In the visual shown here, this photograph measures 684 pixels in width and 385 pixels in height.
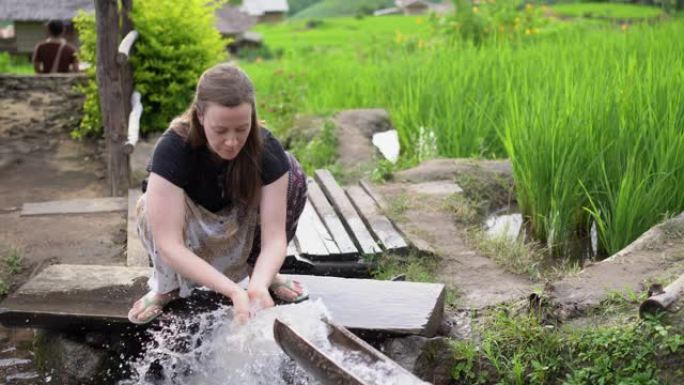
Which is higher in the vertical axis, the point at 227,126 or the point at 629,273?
the point at 227,126

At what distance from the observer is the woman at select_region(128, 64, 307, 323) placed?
2996mm

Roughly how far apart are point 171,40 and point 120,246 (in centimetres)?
282

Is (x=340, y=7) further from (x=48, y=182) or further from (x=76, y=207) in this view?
(x=76, y=207)

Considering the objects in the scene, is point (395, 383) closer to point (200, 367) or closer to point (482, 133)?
point (200, 367)

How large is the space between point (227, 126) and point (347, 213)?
6.52 feet

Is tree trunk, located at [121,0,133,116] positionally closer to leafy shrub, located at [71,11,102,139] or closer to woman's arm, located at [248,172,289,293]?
leafy shrub, located at [71,11,102,139]

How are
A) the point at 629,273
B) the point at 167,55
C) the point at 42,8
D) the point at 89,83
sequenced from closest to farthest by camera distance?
the point at 629,273, the point at 167,55, the point at 89,83, the point at 42,8

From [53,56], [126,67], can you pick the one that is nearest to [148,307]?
[126,67]

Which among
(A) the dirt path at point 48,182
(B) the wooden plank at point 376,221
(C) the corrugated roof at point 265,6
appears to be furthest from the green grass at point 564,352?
(C) the corrugated roof at point 265,6

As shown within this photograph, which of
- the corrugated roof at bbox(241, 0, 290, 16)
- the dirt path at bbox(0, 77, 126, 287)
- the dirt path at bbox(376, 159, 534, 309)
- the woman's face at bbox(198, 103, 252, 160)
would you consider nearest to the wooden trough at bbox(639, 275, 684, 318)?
the dirt path at bbox(376, 159, 534, 309)

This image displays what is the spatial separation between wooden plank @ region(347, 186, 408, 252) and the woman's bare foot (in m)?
1.29

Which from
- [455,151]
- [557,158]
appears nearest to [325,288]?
[557,158]

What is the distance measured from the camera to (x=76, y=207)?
5.93 meters

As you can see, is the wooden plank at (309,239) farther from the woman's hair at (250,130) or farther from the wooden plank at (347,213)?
the woman's hair at (250,130)
